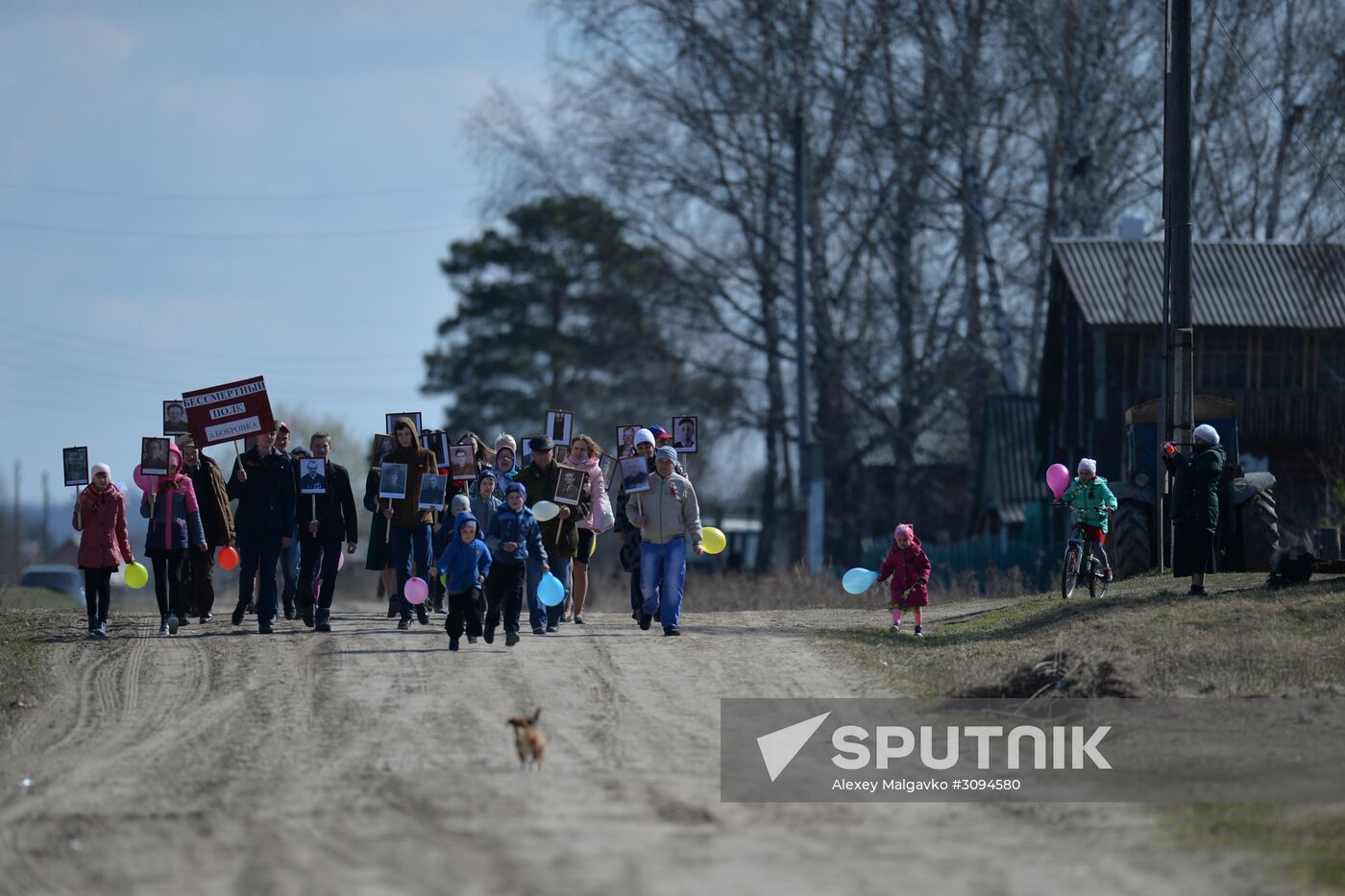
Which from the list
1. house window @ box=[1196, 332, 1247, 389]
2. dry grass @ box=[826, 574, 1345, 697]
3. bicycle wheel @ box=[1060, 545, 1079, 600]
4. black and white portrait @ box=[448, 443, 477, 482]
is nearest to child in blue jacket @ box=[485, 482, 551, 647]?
black and white portrait @ box=[448, 443, 477, 482]

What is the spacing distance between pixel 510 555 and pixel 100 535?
4014mm

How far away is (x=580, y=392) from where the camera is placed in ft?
178

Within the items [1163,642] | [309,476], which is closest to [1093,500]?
[1163,642]

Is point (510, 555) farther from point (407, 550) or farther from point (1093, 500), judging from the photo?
point (1093, 500)

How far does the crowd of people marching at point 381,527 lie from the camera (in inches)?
674

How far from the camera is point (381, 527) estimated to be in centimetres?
1902

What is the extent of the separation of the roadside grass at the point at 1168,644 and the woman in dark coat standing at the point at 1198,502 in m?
0.34

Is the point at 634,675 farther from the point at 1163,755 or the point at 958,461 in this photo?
the point at 958,461

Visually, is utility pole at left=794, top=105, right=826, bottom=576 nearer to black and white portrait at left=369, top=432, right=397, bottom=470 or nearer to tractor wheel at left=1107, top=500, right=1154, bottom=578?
tractor wheel at left=1107, top=500, right=1154, bottom=578

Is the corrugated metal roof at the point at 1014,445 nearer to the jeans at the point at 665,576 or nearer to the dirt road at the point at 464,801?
the jeans at the point at 665,576

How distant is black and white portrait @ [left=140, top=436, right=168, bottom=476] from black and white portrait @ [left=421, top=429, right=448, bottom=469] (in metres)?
3.00

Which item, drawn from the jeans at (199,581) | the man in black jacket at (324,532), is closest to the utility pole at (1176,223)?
the man in black jacket at (324,532)

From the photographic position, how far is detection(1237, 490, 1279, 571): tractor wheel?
71.5ft

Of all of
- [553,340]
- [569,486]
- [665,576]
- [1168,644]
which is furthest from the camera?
[553,340]
